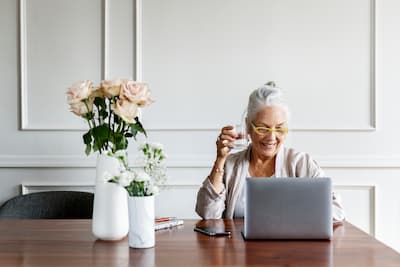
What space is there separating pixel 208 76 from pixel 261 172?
740mm

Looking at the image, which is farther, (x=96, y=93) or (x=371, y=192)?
(x=371, y=192)

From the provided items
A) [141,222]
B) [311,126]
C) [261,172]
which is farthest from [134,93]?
[311,126]

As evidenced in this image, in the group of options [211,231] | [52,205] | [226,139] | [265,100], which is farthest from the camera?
[52,205]

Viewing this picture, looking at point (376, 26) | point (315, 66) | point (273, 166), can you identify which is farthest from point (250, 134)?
point (376, 26)

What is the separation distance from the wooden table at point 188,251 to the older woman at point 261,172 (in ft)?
0.97

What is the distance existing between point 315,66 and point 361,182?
0.72 metres

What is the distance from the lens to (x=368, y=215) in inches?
103

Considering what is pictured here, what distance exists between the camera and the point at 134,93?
4.83ft

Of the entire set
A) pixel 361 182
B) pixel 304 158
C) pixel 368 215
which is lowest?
pixel 368 215

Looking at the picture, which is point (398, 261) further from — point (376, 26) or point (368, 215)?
point (376, 26)

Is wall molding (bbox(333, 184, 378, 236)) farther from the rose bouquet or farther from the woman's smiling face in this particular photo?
the rose bouquet

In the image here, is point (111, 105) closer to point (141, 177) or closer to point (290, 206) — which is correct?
point (141, 177)

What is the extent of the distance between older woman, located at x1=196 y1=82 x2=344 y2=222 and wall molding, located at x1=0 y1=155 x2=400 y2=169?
51 centimetres

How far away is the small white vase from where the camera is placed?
1.45 m
